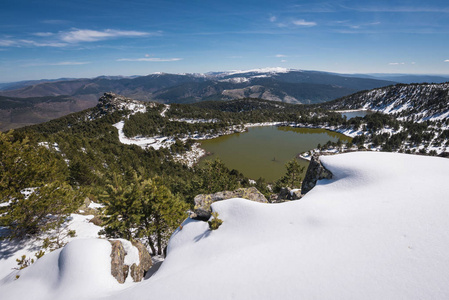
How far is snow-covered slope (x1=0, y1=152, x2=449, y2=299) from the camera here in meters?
6.66

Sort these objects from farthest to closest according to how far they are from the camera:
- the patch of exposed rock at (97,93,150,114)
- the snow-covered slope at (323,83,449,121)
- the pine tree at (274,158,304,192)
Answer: the patch of exposed rock at (97,93,150,114)
the snow-covered slope at (323,83,449,121)
the pine tree at (274,158,304,192)

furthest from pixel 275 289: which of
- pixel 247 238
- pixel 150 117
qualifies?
pixel 150 117

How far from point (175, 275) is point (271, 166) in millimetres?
67683

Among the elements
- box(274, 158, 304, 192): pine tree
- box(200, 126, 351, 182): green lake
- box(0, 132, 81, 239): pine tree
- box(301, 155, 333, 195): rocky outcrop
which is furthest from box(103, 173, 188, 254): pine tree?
box(200, 126, 351, 182): green lake

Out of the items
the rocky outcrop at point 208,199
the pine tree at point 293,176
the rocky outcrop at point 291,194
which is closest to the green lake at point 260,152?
the pine tree at point 293,176

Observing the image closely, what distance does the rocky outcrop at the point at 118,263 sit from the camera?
1060 cm

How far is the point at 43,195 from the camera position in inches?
583

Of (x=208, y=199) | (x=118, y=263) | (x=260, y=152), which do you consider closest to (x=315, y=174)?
(x=208, y=199)

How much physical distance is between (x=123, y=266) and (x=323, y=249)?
11.6m

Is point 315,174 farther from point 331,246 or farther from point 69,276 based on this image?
point 69,276

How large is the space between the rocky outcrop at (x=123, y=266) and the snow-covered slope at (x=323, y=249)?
0.96 meters

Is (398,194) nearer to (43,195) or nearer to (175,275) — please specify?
(175,275)

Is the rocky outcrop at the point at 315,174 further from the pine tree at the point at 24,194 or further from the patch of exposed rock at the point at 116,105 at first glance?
the patch of exposed rock at the point at 116,105

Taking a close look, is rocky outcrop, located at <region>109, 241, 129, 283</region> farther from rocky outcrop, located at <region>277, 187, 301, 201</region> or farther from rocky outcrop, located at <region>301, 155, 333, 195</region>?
rocky outcrop, located at <region>277, 187, 301, 201</region>
